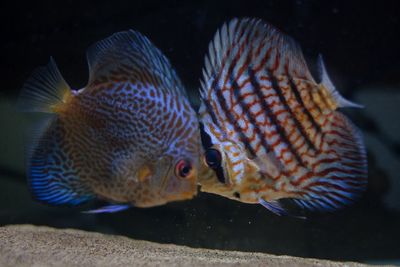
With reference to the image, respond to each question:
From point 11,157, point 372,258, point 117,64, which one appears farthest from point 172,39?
point 372,258

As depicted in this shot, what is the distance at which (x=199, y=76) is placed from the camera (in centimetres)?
271

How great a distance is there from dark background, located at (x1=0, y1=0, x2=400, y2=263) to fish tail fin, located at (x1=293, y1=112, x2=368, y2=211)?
0.47 metres

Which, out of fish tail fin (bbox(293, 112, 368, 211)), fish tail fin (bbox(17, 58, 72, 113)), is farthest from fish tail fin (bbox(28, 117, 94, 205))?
fish tail fin (bbox(293, 112, 368, 211))

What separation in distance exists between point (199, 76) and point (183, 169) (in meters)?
0.89

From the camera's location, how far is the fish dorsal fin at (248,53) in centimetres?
213


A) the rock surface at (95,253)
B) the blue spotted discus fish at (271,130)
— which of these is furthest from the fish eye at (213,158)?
the rock surface at (95,253)

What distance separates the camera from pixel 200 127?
2.18 meters

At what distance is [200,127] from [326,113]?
62cm

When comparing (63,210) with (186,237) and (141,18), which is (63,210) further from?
(141,18)

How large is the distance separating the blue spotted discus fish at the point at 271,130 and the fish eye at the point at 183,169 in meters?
0.07

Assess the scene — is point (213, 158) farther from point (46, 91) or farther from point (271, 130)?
point (46, 91)

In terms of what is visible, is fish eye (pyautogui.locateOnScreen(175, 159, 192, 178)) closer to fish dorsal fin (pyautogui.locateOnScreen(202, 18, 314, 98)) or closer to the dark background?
fish dorsal fin (pyautogui.locateOnScreen(202, 18, 314, 98))

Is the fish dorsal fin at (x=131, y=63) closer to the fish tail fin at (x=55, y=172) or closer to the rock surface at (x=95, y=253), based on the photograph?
the fish tail fin at (x=55, y=172)

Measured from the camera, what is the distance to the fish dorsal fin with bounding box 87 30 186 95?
2.31m
